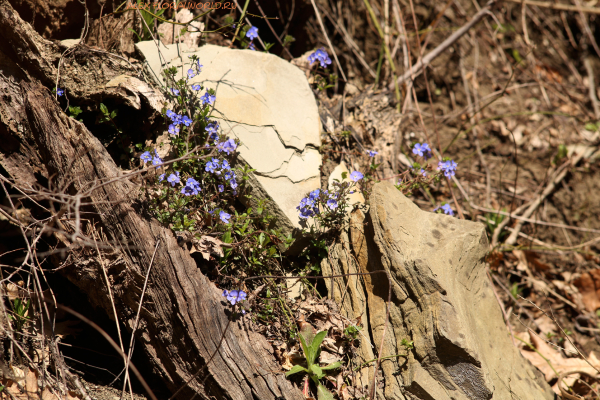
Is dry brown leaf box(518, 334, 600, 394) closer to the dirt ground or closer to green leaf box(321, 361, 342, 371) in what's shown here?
the dirt ground

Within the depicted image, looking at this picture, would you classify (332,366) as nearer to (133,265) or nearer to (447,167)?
(133,265)

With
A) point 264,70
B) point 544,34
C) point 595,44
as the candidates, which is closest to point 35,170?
point 264,70

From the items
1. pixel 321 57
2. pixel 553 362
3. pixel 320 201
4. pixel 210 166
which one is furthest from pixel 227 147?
pixel 553 362

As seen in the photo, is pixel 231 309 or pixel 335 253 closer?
pixel 231 309

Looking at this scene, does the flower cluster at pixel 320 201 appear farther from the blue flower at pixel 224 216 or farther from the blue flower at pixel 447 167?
the blue flower at pixel 447 167

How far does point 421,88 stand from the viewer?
5.02 metres

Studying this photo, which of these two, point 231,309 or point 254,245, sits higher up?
point 254,245

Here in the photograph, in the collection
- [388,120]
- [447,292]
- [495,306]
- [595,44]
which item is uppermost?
[595,44]

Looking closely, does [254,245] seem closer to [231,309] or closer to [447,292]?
[231,309]

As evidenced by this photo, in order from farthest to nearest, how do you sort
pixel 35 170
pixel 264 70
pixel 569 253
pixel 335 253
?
pixel 569 253, pixel 264 70, pixel 335 253, pixel 35 170

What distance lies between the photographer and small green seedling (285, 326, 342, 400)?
2.55 m

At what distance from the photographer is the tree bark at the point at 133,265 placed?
8.05ft

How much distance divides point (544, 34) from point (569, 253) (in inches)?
120

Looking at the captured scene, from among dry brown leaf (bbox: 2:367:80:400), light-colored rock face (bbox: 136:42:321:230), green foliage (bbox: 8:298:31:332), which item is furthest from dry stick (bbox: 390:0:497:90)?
dry brown leaf (bbox: 2:367:80:400)
